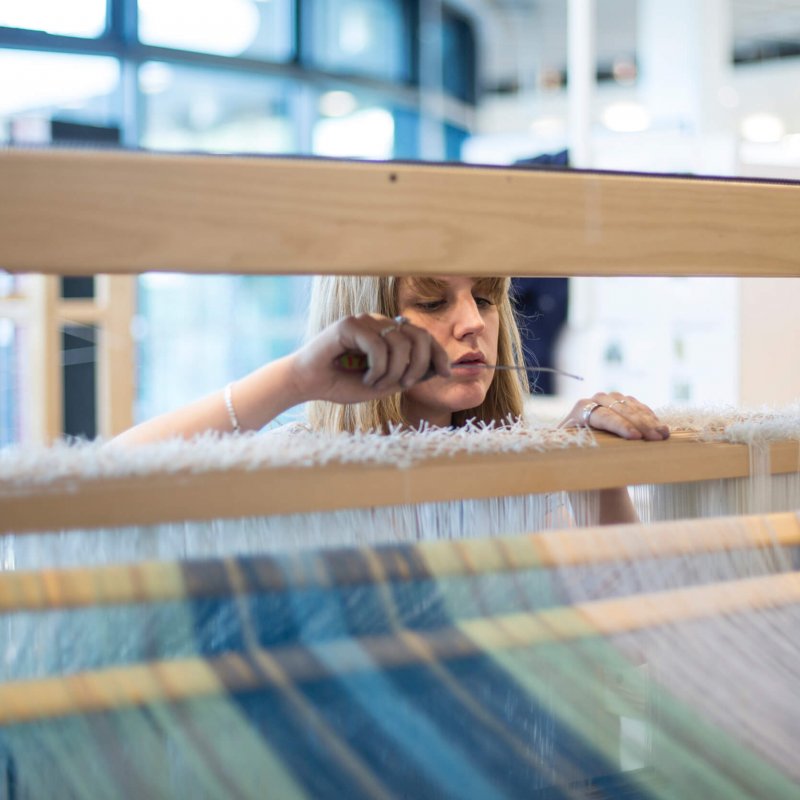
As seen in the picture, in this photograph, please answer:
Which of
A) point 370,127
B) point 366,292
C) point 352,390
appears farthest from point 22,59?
point 352,390

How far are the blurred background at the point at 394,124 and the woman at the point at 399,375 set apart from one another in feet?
0.45

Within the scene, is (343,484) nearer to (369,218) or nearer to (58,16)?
(369,218)

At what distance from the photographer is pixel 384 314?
3.80ft

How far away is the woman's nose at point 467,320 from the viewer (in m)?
1.07

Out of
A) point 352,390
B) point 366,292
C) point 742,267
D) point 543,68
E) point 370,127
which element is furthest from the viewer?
point 543,68

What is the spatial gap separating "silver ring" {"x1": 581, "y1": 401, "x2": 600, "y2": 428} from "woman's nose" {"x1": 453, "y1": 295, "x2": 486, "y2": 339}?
0.92 ft

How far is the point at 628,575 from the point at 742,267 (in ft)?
0.69

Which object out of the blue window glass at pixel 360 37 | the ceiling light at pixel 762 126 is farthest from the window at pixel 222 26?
the ceiling light at pixel 762 126

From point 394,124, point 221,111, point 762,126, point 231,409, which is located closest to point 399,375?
point 231,409

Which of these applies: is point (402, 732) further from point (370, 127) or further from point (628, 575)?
point (370, 127)

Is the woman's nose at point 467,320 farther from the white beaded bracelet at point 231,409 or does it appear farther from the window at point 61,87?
the window at point 61,87

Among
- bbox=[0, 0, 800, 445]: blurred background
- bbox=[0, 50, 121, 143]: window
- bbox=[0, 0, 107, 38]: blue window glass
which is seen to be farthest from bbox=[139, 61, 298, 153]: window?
bbox=[0, 0, 107, 38]: blue window glass

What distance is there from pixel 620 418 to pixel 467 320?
0.36 metres

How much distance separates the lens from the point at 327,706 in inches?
21.8
